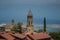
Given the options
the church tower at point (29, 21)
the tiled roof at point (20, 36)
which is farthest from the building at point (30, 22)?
the tiled roof at point (20, 36)

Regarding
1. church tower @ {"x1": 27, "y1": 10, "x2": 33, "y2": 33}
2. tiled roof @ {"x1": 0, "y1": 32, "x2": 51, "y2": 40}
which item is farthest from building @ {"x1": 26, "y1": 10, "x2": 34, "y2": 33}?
tiled roof @ {"x1": 0, "y1": 32, "x2": 51, "y2": 40}

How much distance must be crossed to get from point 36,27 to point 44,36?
17.3 ft

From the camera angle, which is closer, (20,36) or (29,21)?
(20,36)

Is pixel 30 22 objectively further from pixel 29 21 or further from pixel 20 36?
pixel 20 36

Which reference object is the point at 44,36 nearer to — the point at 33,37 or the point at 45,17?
the point at 33,37

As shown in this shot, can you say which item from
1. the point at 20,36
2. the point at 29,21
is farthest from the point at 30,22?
the point at 20,36

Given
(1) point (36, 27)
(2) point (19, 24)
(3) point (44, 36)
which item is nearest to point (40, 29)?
(1) point (36, 27)

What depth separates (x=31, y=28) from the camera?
742 inches

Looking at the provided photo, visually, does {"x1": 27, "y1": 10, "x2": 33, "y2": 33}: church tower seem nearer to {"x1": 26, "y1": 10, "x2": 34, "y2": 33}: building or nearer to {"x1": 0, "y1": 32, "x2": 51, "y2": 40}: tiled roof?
{"x1": 26, "y1": 10, "x2": 34, "y2": 33}: building

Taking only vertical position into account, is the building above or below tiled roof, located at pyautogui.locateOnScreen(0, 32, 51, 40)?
above

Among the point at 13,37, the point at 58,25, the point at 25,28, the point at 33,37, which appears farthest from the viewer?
the point at 25,28

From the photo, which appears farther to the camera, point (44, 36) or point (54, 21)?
point (54, 21)

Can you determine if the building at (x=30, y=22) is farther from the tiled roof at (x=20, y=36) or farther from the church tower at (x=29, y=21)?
the tiled roof at (x=20, y=36)

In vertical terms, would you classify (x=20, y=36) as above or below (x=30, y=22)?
below
